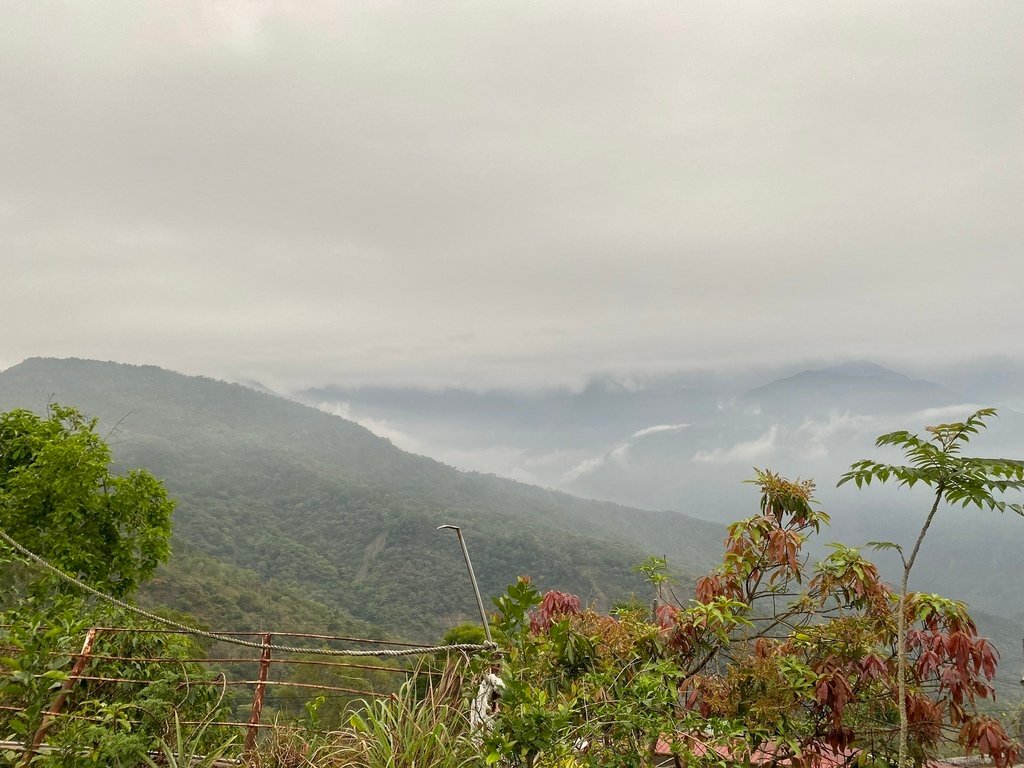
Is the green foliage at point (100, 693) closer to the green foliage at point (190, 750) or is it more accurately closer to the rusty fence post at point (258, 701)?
the green foliage at point (190, 750)

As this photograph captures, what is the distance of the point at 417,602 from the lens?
71875mm

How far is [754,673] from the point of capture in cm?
324

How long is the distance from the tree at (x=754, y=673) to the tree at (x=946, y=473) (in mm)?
310

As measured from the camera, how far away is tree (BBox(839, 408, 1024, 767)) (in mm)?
2793

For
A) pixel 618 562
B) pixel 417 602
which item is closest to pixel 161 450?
pixel 417 602

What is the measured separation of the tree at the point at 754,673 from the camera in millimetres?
2812

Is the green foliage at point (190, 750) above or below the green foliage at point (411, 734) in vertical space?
below

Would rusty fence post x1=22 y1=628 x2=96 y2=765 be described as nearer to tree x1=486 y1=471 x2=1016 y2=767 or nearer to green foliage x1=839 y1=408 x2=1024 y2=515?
tree x1=486 y1=471 x2=1016 y2=767

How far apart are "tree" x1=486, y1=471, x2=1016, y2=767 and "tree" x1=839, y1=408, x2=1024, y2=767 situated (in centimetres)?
31

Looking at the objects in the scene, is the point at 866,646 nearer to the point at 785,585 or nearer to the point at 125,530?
the point at 785,585

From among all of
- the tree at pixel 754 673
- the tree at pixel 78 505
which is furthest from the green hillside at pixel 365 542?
the tree at pixel 754 673

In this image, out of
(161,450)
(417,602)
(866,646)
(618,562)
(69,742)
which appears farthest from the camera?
(161,450)

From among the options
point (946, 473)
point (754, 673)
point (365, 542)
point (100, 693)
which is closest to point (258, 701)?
point (100, 693)

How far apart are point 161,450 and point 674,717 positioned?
165899 millimetres
